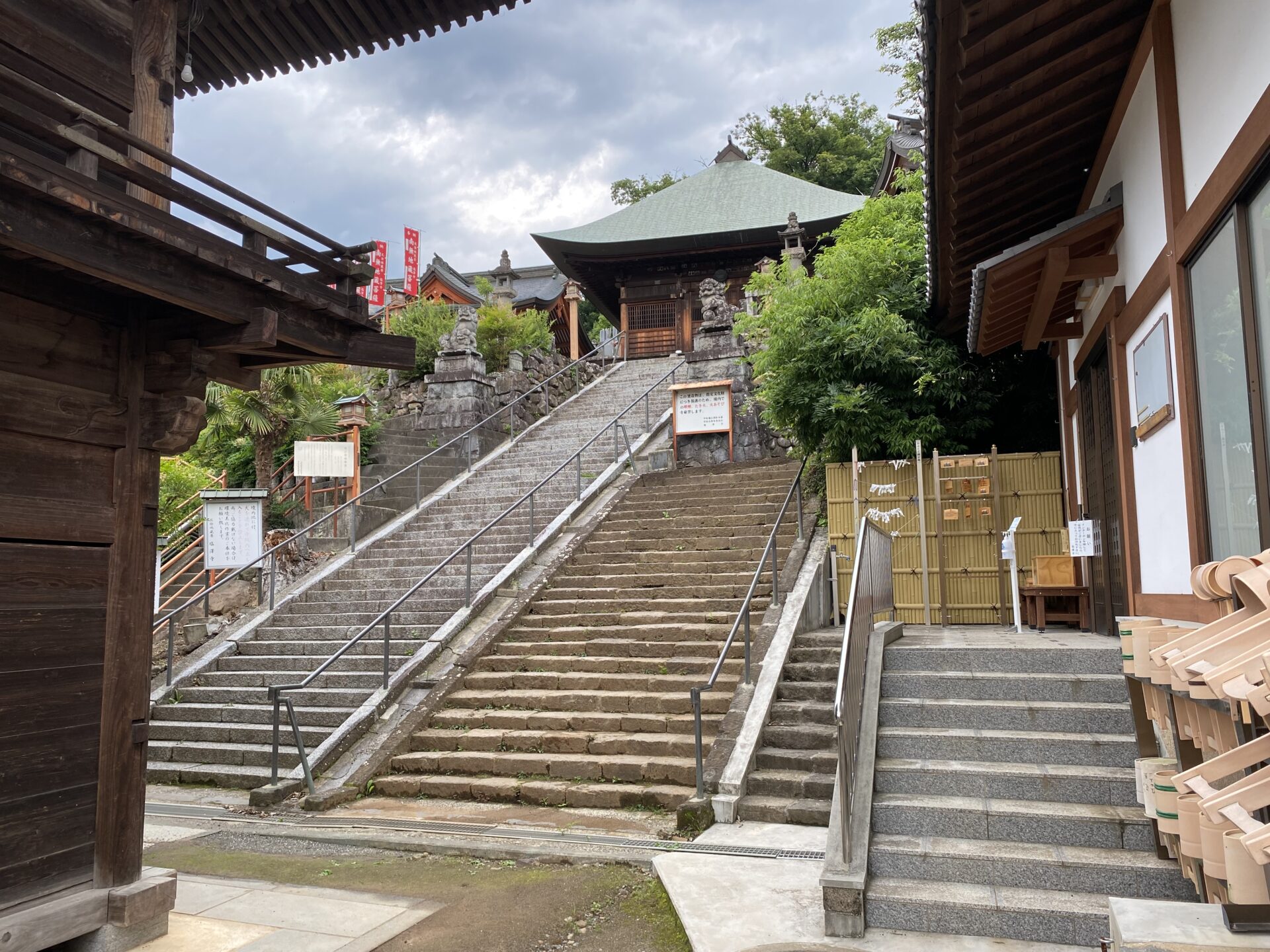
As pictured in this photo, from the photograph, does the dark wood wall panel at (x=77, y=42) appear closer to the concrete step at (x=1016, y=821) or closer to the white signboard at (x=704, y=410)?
the concrete step at (x=1016, y=821)

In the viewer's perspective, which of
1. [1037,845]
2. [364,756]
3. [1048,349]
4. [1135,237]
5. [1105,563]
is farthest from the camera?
[1048,349]

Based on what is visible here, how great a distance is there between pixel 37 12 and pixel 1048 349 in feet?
33.1

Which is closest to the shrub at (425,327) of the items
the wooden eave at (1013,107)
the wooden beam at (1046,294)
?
the wooden beam at (1046,294)

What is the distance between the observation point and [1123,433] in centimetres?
663

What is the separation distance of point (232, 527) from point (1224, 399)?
1083 cm

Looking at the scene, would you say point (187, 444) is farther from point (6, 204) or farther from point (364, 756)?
point (364, 756)

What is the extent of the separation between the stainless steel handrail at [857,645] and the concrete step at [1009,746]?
0.33 meters

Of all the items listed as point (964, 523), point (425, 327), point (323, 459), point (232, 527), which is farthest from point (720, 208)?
point (232, 527)

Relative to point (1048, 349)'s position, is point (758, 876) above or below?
below

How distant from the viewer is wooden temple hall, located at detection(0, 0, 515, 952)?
13.6 ft

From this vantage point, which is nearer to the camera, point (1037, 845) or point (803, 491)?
point (1037, 845)

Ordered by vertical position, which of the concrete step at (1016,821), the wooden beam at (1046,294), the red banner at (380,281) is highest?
the red banner at (380,281)

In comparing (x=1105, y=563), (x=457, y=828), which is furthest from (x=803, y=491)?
(x=457, y=828)

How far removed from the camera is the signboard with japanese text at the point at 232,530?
11680 millimetres
